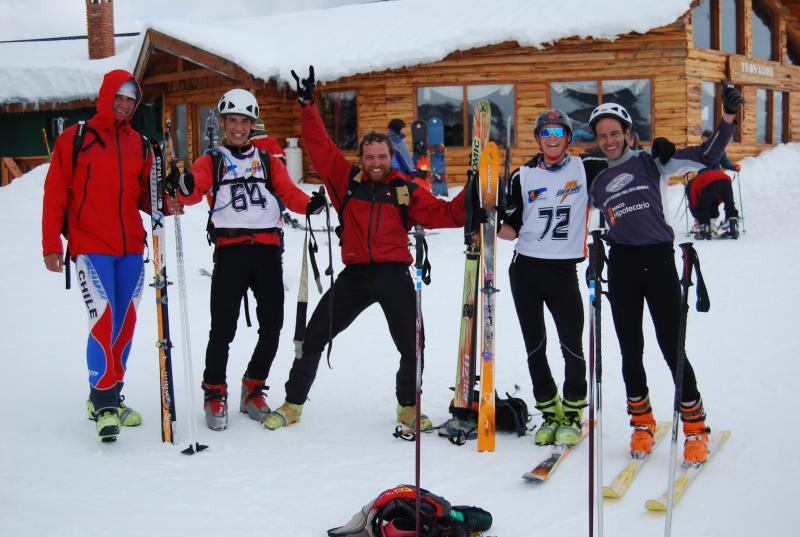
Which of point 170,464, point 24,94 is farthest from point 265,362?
point 24,94

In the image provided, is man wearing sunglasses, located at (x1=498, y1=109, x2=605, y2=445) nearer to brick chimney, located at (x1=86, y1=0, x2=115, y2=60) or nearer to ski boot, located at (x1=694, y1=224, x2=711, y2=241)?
ski boot, located at (x1=694, y1=224, x2=711, y2=241)

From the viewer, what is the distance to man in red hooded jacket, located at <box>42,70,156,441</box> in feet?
15.2

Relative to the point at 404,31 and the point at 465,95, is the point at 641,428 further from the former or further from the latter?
the point at 404,31

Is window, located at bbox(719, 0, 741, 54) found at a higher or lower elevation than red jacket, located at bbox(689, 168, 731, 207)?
higher

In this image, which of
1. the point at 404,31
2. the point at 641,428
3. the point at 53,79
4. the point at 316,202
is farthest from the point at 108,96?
the point at 53,79

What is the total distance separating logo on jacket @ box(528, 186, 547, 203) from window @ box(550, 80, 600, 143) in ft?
45.2

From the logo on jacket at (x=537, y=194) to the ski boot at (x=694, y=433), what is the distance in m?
1.40

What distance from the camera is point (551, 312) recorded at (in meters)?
4.66

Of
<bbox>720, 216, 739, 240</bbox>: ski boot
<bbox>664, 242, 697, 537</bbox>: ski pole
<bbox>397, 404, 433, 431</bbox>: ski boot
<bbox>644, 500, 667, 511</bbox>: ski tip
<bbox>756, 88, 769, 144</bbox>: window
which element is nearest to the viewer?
<bbox>664, 242, 697, 537</bbox>: ski pole

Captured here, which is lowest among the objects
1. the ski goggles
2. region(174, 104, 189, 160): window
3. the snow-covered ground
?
the snow-covered ground

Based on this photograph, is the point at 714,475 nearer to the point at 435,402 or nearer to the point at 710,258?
the point at 435,402

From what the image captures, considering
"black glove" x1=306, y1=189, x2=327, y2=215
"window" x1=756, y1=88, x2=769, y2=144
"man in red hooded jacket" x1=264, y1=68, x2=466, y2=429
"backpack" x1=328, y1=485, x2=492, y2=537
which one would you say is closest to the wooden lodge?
"window" x1=756, y1=88, x2=769, y2=144

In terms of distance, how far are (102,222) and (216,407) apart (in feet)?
4.43

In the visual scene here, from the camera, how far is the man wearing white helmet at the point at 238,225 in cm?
491
